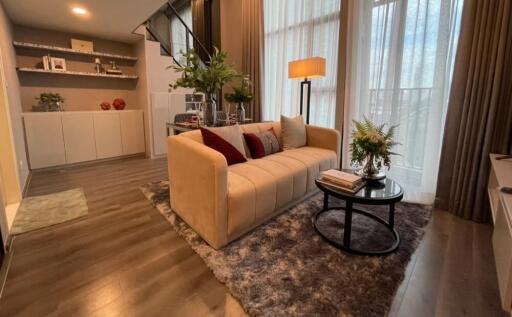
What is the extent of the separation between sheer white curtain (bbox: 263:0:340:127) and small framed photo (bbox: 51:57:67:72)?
10.6ft

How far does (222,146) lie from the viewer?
232 cm

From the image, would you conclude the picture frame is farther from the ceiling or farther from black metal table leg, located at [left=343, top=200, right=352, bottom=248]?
→ black metal table leg, located at [left=343, top=200, right=352, bottom=248]

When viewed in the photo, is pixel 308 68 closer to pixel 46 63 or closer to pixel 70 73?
pixel 70 73

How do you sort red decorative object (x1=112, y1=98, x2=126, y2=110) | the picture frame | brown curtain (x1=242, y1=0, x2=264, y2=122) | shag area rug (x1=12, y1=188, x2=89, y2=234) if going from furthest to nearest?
red decorative object (x1=112, y1=98, x2=126, y2=110)
brown curtain (x1=242, y1=0, x2=264, y2=122)
the picture frame
shag area rug (x1=12, y1=188, x2=89, y2=234)

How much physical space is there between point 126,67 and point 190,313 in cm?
478

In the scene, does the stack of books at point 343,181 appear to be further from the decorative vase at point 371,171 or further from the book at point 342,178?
the decorative vase at point 371,171

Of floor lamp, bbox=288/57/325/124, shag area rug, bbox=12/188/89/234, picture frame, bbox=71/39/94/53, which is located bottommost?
shag area rug, bbox=12/188/89/234

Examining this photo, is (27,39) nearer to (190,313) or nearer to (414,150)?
(190,313)

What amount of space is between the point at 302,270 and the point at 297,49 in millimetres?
3296

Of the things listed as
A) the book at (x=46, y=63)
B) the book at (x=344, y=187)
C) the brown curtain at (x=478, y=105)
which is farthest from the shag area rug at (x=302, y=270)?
the book at (x=46, y=63)

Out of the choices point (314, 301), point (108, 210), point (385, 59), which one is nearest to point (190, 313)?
point (314, 301)

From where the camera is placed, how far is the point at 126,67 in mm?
4781

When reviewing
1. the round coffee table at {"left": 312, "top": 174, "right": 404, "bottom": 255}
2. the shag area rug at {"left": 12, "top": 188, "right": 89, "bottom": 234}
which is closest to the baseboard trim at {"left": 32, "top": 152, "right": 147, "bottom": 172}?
the shag area rug at {"left": 12, "top": 188, "right": 89, "bottom": 234}

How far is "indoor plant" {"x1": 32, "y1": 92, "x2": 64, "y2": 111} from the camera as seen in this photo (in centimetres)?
389
